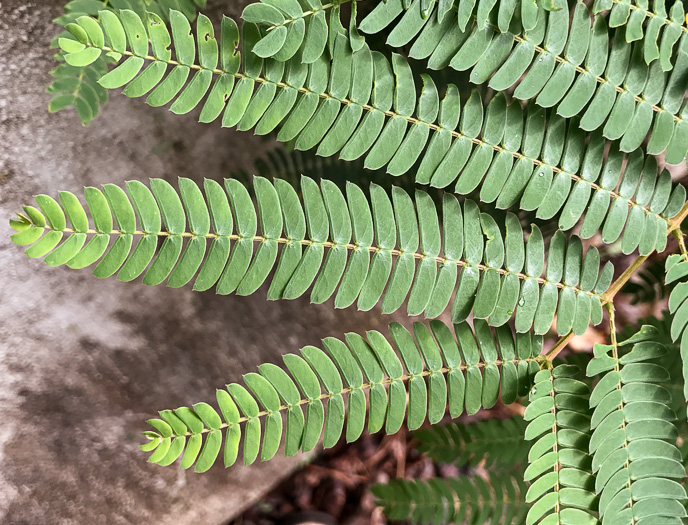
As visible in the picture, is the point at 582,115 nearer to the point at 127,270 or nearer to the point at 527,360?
the point at 527,360

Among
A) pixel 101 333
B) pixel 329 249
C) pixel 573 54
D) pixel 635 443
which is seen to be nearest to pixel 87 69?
pixel 329 249

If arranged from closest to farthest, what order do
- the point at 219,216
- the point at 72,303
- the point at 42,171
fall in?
the point at 219,216, the point at 42,171, the point at 72,303

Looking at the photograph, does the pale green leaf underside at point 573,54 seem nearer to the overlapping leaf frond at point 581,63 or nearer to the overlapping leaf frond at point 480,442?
the overlapping leaf frond at point 581,63

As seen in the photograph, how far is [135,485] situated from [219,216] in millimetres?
1447

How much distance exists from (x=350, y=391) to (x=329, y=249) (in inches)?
13.9

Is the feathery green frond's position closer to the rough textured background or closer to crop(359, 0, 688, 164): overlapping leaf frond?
crop(359, 0, 688, 164): overlapping leaf frond

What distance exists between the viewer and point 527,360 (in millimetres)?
1372

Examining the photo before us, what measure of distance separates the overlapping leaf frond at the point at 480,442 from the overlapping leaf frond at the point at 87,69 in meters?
1.59

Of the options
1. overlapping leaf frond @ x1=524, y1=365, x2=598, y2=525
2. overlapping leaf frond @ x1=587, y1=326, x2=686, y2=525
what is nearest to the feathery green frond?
Answer: overlapping leaf frond @ x1=587, y1=326, x2=686, y2=525

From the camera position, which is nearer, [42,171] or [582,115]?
[582,115]

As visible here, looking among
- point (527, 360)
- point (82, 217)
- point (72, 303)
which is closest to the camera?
point (82, 217)

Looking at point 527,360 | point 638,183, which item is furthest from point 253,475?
point 638,183

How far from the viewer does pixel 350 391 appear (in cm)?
127

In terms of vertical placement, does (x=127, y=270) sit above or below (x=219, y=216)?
below
